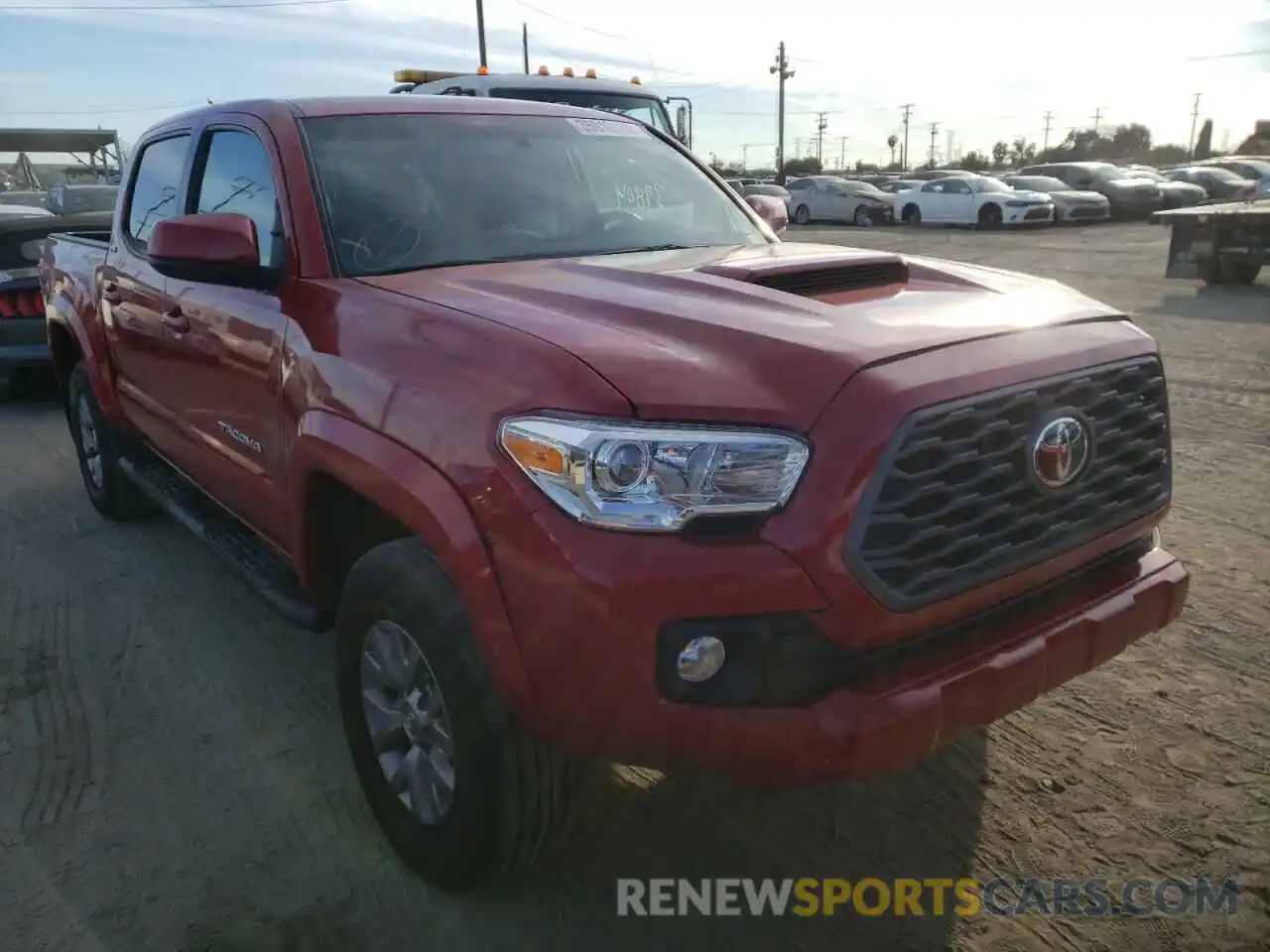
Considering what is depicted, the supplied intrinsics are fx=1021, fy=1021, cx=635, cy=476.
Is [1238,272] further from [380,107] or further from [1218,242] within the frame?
[380,107]

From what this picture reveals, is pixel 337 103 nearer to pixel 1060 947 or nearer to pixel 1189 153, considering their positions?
pixel 1060 947

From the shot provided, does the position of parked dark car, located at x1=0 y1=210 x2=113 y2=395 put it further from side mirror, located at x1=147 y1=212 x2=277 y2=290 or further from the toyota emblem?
the toyota emblem

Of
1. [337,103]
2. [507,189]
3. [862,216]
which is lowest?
[862,216]

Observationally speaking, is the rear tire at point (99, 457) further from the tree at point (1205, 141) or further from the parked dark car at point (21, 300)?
the tree at point (1205, 141)

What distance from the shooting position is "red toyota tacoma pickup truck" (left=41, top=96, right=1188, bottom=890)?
6.26ft

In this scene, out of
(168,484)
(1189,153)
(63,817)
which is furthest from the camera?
(1189,153)

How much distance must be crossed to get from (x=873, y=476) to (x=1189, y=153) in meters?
94.7

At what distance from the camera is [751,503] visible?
1910 mm

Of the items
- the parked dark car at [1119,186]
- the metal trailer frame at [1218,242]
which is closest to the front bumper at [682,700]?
the metal trailer frame at [1218,242]

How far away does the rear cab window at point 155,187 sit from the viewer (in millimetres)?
3973

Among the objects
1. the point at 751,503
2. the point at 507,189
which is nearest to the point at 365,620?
the point at 751,503

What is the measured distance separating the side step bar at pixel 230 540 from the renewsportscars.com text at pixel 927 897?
1.22 meters

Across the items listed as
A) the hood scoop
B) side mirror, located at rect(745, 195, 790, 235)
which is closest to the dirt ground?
the hood scoop

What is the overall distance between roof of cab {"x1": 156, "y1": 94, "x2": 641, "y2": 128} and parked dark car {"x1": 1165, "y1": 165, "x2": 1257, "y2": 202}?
30772mm
